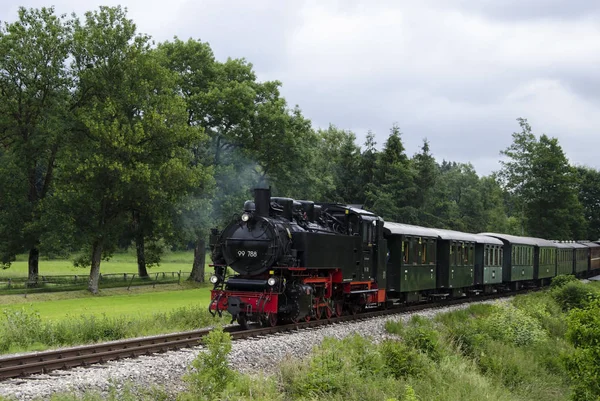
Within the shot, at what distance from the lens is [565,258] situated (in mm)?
47500

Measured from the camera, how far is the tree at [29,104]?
1462 inches

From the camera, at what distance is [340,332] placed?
697 inches

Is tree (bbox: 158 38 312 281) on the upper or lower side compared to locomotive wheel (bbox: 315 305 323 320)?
upper

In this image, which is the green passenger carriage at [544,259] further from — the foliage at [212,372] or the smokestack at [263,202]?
the foliage at [212,372]

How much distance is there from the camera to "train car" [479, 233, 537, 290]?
117 ft

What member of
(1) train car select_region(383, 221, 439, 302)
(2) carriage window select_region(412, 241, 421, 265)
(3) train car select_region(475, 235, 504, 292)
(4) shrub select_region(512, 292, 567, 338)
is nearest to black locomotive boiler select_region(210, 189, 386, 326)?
(1) train car select_region(383, 221, 439, 302)

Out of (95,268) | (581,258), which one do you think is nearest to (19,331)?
(95,268)

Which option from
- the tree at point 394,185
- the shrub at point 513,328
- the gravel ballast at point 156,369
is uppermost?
the tree at point 394,185

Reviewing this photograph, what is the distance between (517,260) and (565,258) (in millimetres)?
12903

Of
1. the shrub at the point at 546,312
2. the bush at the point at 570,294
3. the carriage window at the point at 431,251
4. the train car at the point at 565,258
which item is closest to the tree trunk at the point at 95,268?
the carriage window at the point at 431,251

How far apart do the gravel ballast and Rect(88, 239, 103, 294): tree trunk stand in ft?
76.9

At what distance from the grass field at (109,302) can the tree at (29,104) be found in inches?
195

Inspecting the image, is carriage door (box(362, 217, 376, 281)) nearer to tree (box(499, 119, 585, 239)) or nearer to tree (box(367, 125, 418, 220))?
tree (box(367, 125, 418, 220))

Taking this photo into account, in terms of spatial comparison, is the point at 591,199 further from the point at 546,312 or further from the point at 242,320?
the point at 242,320
